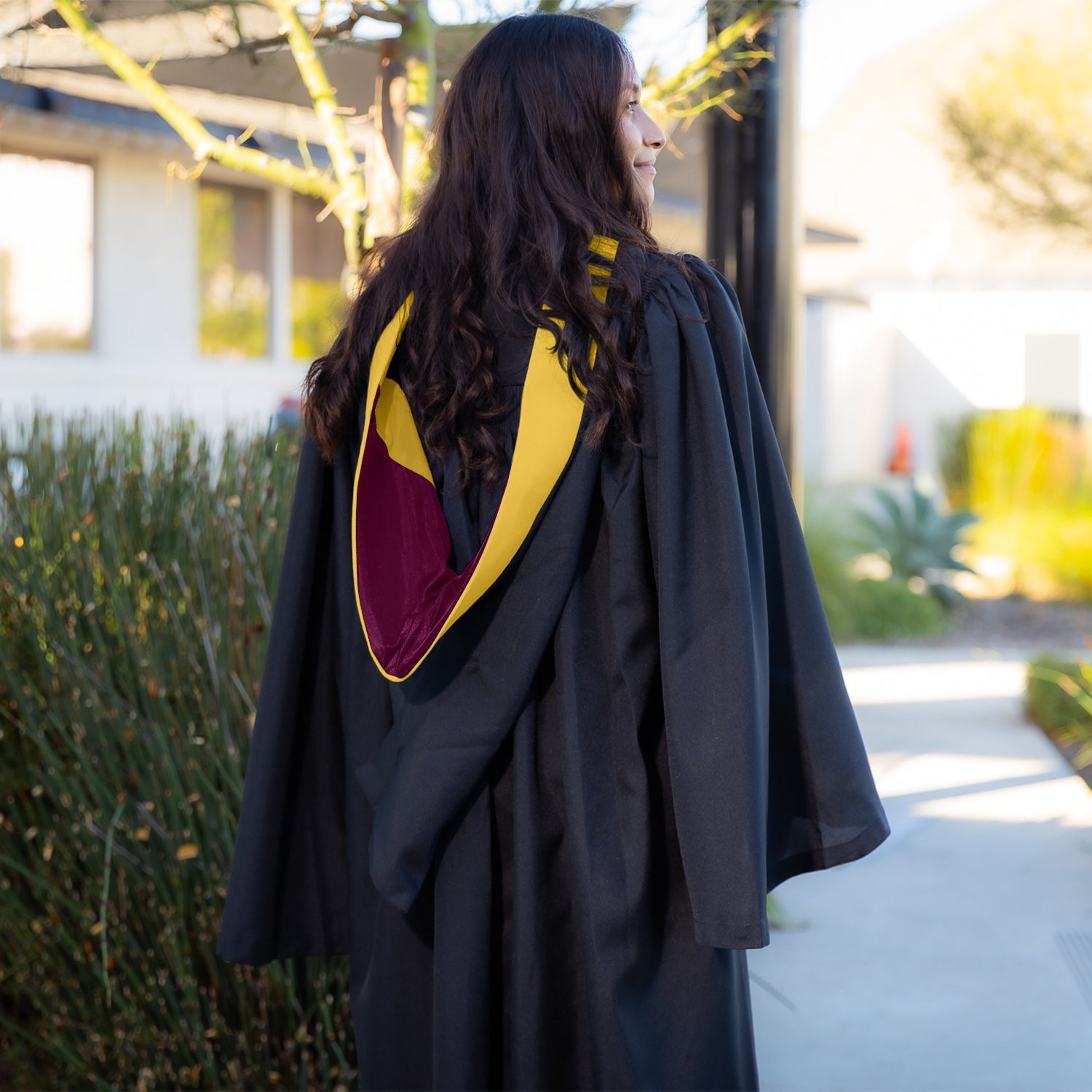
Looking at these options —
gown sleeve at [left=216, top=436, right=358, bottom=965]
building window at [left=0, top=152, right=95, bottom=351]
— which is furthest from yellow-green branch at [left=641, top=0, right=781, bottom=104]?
building window at [left=0, top=152, right=95, bottom=351]

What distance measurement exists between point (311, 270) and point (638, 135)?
423 inches

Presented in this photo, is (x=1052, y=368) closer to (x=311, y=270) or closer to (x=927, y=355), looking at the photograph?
(x=927, y=355)

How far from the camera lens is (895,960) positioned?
2988mm

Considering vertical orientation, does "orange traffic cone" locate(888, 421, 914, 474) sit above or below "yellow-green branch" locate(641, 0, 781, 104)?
below

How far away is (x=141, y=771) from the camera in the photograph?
241 cm

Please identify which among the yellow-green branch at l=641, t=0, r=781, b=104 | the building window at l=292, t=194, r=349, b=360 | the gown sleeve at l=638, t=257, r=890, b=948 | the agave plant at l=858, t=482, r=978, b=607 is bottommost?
the agave plant at l=858, t=482, r=978, b=607

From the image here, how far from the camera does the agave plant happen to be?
8.05 meters

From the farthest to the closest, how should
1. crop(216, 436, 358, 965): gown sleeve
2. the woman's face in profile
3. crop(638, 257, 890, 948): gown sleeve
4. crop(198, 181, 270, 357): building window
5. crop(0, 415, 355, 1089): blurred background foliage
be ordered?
crop(198, 181, 270, 357): building window → crop(0, 415, 355, 1089): blurred background foliage → crop(216, 436, 358, 965): gown sleeve → the woman's face in profile → crop(638, 257, 890, 948): gown sleeve

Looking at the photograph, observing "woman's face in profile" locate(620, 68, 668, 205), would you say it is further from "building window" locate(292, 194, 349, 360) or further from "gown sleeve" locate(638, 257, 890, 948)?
"building window" locate(292, 194, 349, 360)

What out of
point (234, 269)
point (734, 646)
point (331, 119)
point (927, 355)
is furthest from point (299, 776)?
point (927, 355)

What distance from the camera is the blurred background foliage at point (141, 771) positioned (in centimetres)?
236

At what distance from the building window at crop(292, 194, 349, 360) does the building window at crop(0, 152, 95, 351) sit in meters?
2.27

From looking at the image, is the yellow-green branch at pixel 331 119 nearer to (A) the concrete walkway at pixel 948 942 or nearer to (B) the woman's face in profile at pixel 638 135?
(B) the woman's face in profile at pixel 638 135

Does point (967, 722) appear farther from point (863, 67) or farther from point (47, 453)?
point (863, 67)
